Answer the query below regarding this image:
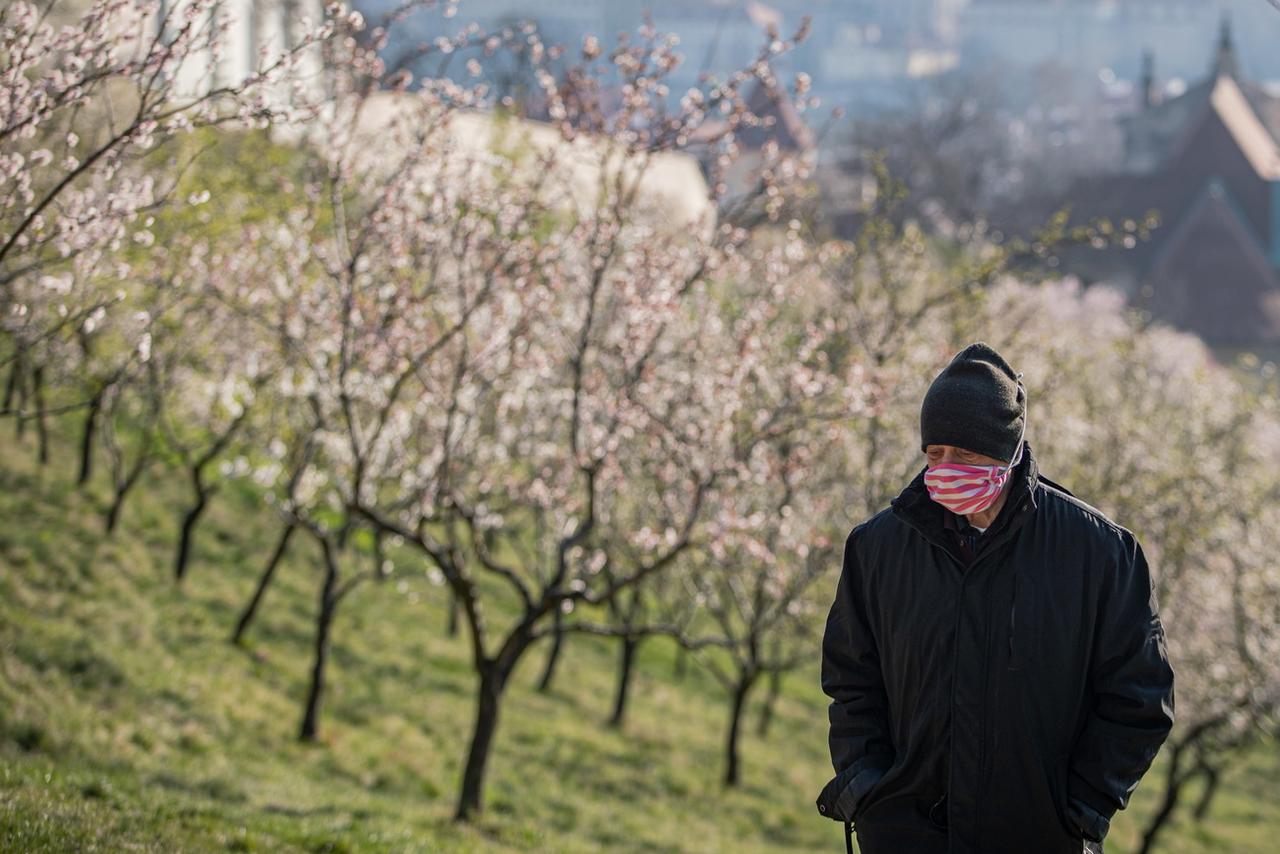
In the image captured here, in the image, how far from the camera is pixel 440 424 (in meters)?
14.1

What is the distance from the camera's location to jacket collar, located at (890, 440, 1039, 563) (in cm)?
435

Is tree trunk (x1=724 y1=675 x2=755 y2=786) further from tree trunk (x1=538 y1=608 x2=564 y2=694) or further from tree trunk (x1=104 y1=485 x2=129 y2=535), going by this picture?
tree trunk (x1=104 y1=485 x2=129 y2=535)

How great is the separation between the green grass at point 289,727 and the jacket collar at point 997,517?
4506mm

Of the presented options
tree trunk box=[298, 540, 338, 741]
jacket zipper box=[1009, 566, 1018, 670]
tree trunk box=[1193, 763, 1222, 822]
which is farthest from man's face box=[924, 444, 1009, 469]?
tree trunk box=[1193, 763, 1222, 822]

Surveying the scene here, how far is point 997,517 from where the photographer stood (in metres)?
4.41

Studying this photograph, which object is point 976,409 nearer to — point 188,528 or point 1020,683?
point 1020,683

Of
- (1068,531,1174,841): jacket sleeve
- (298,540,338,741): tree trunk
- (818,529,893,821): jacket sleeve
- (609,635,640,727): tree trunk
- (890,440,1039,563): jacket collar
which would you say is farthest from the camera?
(609,635,640,727): tree trunk

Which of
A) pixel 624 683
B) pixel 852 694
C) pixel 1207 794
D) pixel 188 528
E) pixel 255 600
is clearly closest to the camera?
pixel 852 694

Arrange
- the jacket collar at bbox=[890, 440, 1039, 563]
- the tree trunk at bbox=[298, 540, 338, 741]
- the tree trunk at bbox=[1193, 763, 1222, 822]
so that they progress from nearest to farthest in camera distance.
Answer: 1. the jacket collar at bbox=[890, 440, 1039, 563]
2. the tree trunk at bbox=[298, 540, 338, 741]
3. the tree trunk at bbox=[1193, 763, 1222, 822]

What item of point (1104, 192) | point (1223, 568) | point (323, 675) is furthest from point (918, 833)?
A: point (1104, 192)

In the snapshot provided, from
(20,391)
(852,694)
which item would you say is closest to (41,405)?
(20,391)

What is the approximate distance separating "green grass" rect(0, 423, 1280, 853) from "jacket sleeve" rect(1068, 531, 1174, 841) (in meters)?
4.81

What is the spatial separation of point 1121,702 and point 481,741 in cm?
740

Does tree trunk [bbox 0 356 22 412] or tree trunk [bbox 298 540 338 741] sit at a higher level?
tree trunk [bbox 0 356 22 412]
